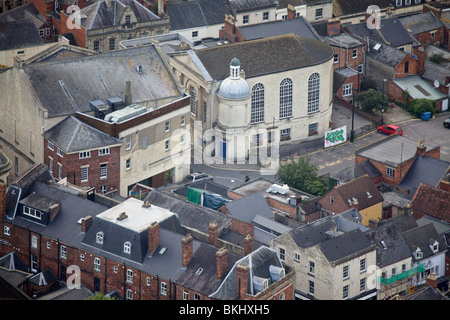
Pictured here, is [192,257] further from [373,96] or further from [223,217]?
[373,96]

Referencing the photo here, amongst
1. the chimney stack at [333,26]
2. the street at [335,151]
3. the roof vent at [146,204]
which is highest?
the chimney stack at [333,26]

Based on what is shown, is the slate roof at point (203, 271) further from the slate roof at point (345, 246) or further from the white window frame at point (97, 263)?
the white window frame at point (97, 263)

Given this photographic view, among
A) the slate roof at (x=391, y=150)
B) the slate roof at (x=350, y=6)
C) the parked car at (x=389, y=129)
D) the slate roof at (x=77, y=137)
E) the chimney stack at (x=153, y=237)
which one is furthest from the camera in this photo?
the slate roof at (x=350, y=6)

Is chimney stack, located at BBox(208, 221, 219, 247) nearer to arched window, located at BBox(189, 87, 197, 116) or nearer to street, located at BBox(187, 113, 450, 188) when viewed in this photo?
street, located at BBox(187, 113, 450, 188)

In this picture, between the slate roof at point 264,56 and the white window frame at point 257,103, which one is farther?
the white window frame at point 257,103

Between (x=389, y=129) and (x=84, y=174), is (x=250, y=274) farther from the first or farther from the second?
(x=389, y=129)

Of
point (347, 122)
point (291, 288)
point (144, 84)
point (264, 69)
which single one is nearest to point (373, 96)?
point (347, 122)

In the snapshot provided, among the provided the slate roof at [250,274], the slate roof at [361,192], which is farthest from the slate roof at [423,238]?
the slate roof at [250,274]

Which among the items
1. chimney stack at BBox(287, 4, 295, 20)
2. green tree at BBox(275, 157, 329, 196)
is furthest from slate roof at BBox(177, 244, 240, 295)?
→ chimney stack at BBox(287, 4, 295, 20)
